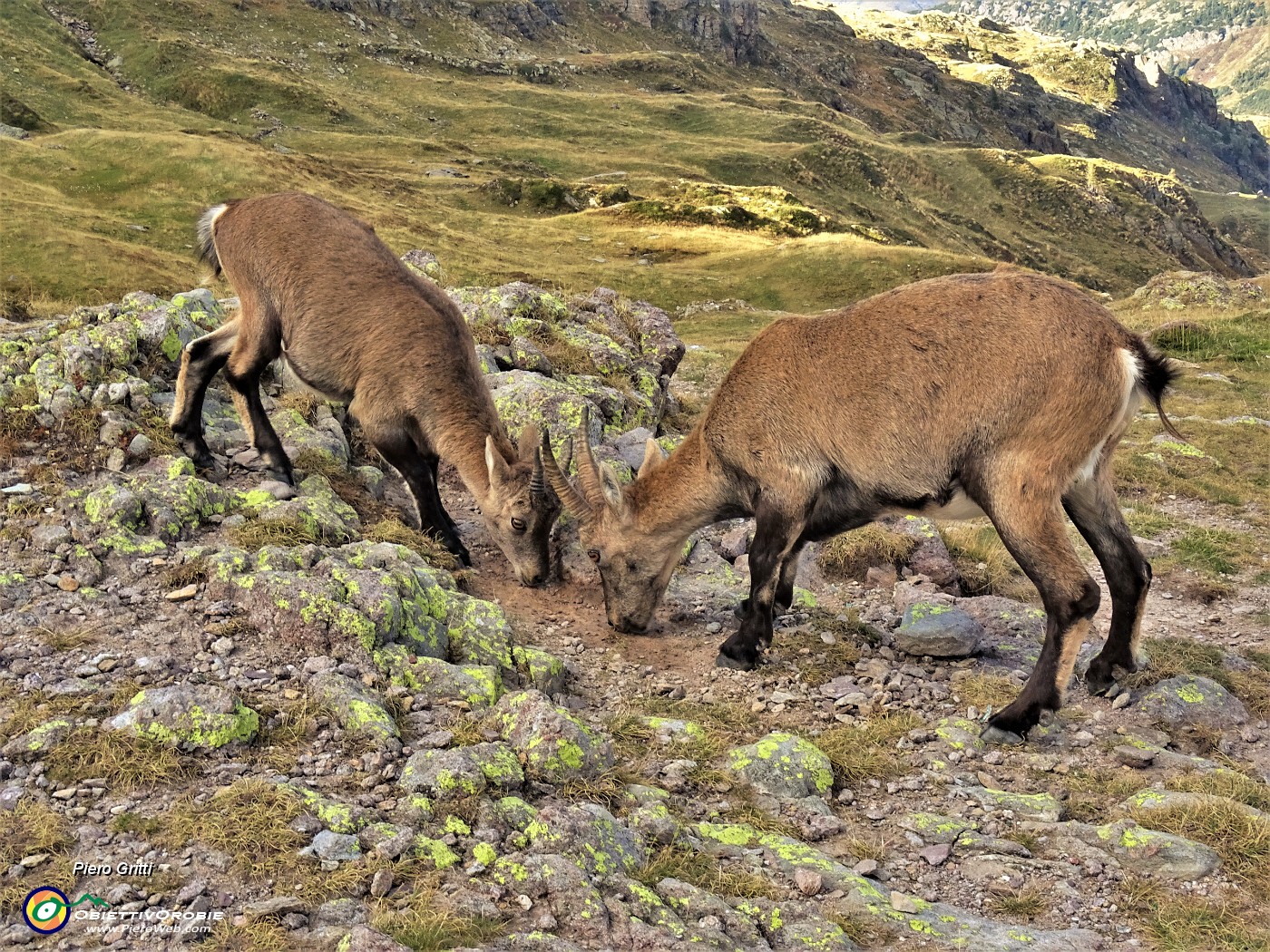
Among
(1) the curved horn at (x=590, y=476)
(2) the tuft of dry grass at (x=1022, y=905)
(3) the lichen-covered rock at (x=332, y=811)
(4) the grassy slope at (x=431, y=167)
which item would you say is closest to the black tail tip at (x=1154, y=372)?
(2) the tuft of dry grass at (x=1022, y=905)

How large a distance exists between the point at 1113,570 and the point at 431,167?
103232mm

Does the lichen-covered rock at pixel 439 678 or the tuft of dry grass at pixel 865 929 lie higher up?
the tuft of dry grass at pixel 865 929

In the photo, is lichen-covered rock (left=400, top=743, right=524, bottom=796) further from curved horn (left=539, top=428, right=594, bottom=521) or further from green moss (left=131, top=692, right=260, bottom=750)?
curved horn (left=539, top=428, right=594, bottom=521)

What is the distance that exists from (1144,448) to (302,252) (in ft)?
70.7

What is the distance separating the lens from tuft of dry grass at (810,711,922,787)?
799 cm

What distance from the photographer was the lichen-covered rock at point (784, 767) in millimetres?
7438

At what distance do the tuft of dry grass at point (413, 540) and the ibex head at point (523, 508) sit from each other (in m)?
0.77

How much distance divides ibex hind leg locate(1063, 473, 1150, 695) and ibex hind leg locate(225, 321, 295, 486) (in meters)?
9.98

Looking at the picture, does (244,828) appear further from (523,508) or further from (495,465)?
(495,465)

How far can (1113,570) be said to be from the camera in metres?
9.62

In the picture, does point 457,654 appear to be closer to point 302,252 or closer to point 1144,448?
point 302,252

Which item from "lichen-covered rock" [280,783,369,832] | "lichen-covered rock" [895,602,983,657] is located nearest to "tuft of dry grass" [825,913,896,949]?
"lichen-covered rock" [280,783,369,832]

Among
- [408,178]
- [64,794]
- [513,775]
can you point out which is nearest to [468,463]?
[513,775]

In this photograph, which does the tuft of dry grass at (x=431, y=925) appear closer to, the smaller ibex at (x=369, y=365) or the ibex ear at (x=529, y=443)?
the smaller ibex at (x=369, y=365)
